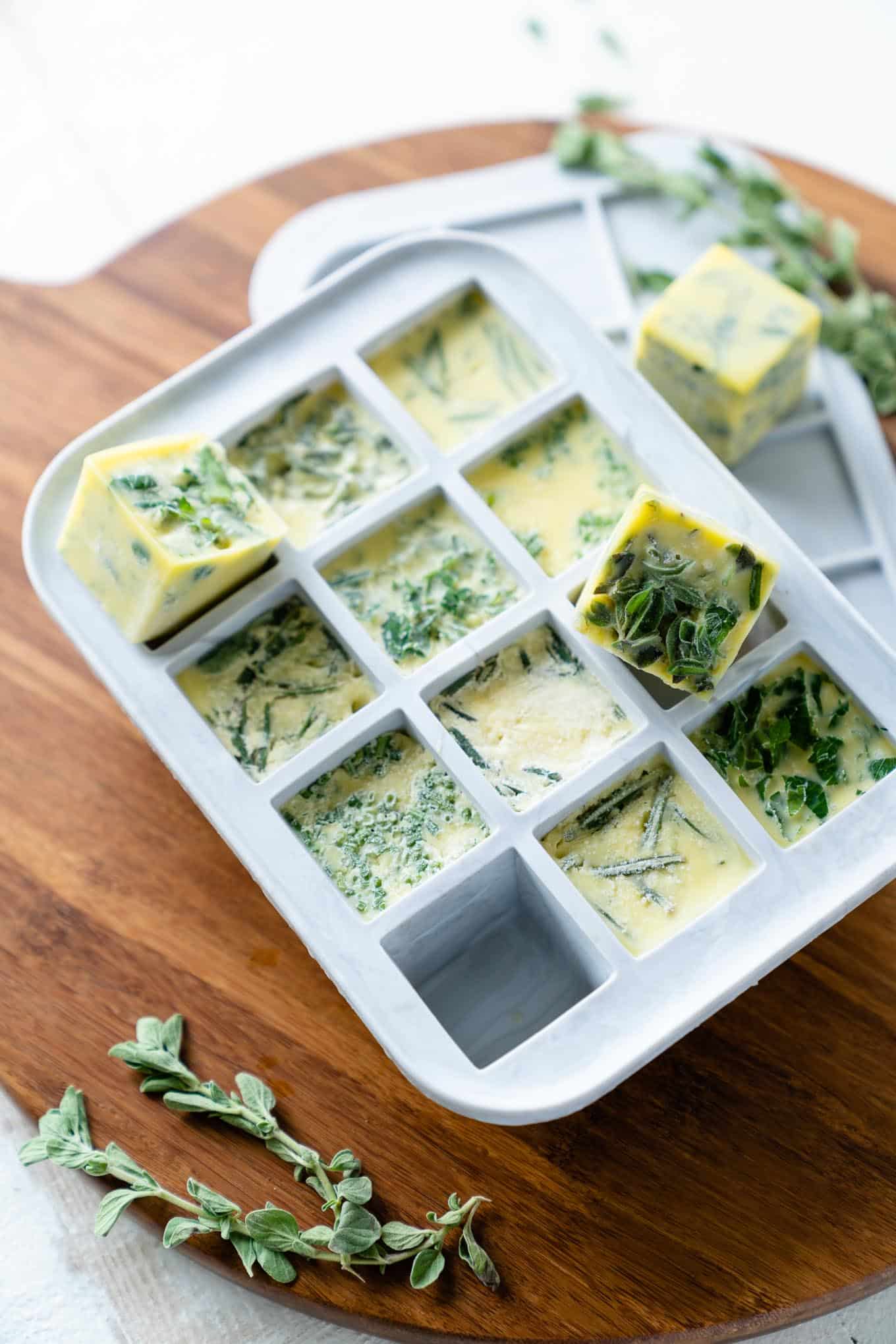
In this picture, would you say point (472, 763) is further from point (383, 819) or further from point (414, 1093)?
point (414, 1093)

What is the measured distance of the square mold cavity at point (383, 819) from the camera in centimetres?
245

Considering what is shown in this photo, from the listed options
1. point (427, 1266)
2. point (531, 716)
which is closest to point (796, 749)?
point (531, 716)

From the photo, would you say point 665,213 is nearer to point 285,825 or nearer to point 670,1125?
point 285,825

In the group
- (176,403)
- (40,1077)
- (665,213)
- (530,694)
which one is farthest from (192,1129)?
(665,213)

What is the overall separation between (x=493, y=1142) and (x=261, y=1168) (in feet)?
1.53

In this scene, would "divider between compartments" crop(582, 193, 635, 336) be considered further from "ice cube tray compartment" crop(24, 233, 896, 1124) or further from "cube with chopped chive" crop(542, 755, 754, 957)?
"cube with chopped chive" crop(542, 755, 754, 957)

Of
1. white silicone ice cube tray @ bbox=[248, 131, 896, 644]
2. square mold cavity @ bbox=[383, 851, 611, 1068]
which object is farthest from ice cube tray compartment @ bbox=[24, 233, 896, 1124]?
white silicone ice cube tray @ bbox=[248, 131, 896, 644]

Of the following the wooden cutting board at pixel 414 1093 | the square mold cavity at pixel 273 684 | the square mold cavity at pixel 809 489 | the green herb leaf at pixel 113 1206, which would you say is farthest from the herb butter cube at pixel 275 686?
the square mold cavity at pixel 809 489

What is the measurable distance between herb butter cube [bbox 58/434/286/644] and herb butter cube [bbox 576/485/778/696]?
0.65m

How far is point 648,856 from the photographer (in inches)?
97.1

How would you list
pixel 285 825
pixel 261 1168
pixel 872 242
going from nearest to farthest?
pixel 285 825 → pixel 261 1168 → pixel 872 242

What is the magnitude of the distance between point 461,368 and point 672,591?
74 centimetres

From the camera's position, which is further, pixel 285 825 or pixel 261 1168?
pixel 261 1168

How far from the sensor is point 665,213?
3.35m
